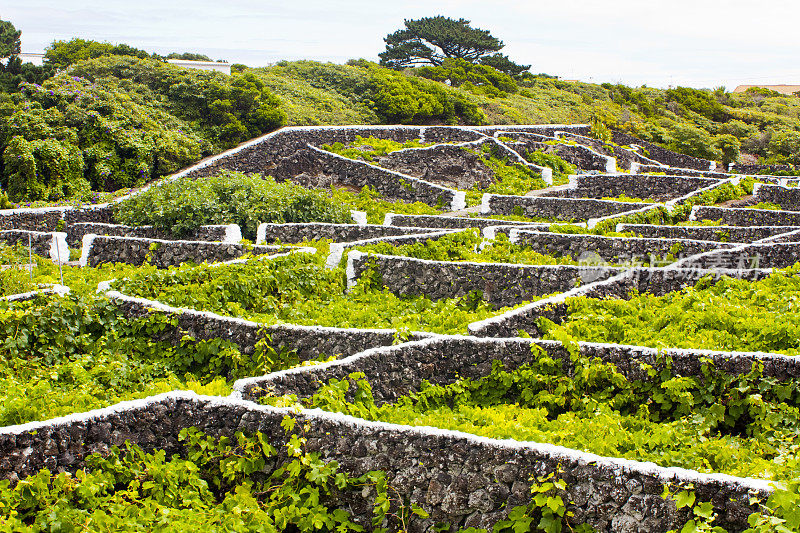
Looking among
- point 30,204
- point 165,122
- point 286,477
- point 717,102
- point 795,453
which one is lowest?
point 286,477

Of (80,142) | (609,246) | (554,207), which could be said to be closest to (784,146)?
(554,207)

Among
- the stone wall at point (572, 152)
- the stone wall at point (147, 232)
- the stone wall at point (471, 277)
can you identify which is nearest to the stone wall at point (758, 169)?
the stone wall at point (572, 152)

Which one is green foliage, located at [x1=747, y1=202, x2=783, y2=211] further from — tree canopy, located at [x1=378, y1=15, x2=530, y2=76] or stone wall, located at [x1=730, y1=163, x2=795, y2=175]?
tree canopy, located at [x1=378, y1=15, x2=530, y2=76]

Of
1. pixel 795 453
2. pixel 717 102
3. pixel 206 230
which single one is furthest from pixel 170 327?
pixel 717 102

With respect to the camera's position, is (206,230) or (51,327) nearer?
(51,327)

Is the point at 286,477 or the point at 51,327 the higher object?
the point at 51,327

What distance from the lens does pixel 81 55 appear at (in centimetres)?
3909

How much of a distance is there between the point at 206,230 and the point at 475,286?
8453 millimetres

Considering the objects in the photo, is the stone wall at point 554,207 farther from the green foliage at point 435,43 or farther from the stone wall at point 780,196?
the green foliage at point 435,43

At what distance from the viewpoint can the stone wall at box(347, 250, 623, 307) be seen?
1387 cm

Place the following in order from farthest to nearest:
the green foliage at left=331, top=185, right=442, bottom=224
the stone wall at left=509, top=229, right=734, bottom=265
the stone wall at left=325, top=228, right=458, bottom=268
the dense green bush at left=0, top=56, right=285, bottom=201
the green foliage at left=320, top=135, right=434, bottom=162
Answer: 1. the green foliage at left=320, top=135, right=434, bottom=162
2. the dense green bush at left=0, top=56, right=285, bottom=201
3. the green foliage at left=331, top=185, right=442, bottom=224
4. the stone wall at left=509, top=229, right=734, bottom=265
5. the stone wall at left=325, top=228, right=458, bottom=268

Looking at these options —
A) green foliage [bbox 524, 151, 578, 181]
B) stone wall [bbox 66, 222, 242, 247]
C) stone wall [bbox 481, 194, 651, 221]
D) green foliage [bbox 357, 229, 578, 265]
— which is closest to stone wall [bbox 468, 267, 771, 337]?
green foliage [bbox 357, 229, 578, 265]

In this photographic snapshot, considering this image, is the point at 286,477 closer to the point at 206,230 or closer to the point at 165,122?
the point at 206,230

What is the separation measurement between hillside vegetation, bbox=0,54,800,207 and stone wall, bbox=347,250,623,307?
13416mm
